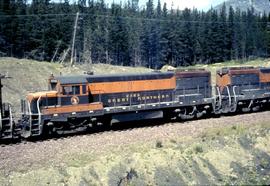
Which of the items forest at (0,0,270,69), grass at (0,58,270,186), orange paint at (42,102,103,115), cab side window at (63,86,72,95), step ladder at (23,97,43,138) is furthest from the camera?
forest at (0,0,270,69)

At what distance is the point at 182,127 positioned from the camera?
2484 cm

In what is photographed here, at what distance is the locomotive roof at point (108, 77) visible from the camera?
23859 mm

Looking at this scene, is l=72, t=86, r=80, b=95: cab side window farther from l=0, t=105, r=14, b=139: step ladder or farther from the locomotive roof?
l=0, t=105, r=14, b=139: step ladder

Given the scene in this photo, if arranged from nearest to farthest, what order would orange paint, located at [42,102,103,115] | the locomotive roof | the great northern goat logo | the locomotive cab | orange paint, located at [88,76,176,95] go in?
1. the locomotive cab
2. orange paint, located at [42,102,103,115]
3. the great northern goat logo
4. the locomotive roof
5. orange paint, located at [88,76,176,95]

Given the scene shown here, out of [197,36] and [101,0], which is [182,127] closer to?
[197,36]

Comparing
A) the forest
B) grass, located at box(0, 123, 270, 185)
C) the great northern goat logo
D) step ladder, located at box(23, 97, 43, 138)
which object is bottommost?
grass, located at box(0, 123, 270, 185)

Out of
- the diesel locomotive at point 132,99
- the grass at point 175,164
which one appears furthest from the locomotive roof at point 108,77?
the grass at point 175,164

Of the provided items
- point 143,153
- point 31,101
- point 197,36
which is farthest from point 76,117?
point 197,36

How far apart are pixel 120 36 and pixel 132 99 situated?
67.8m

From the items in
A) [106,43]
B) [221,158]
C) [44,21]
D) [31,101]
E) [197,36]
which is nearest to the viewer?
[221,158]

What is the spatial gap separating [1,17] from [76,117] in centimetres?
5781

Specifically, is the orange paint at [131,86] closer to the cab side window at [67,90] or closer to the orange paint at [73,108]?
the orange paint at [73,108]

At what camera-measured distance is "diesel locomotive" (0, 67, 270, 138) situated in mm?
22781

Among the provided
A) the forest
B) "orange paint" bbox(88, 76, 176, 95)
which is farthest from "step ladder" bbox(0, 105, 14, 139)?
the forest
